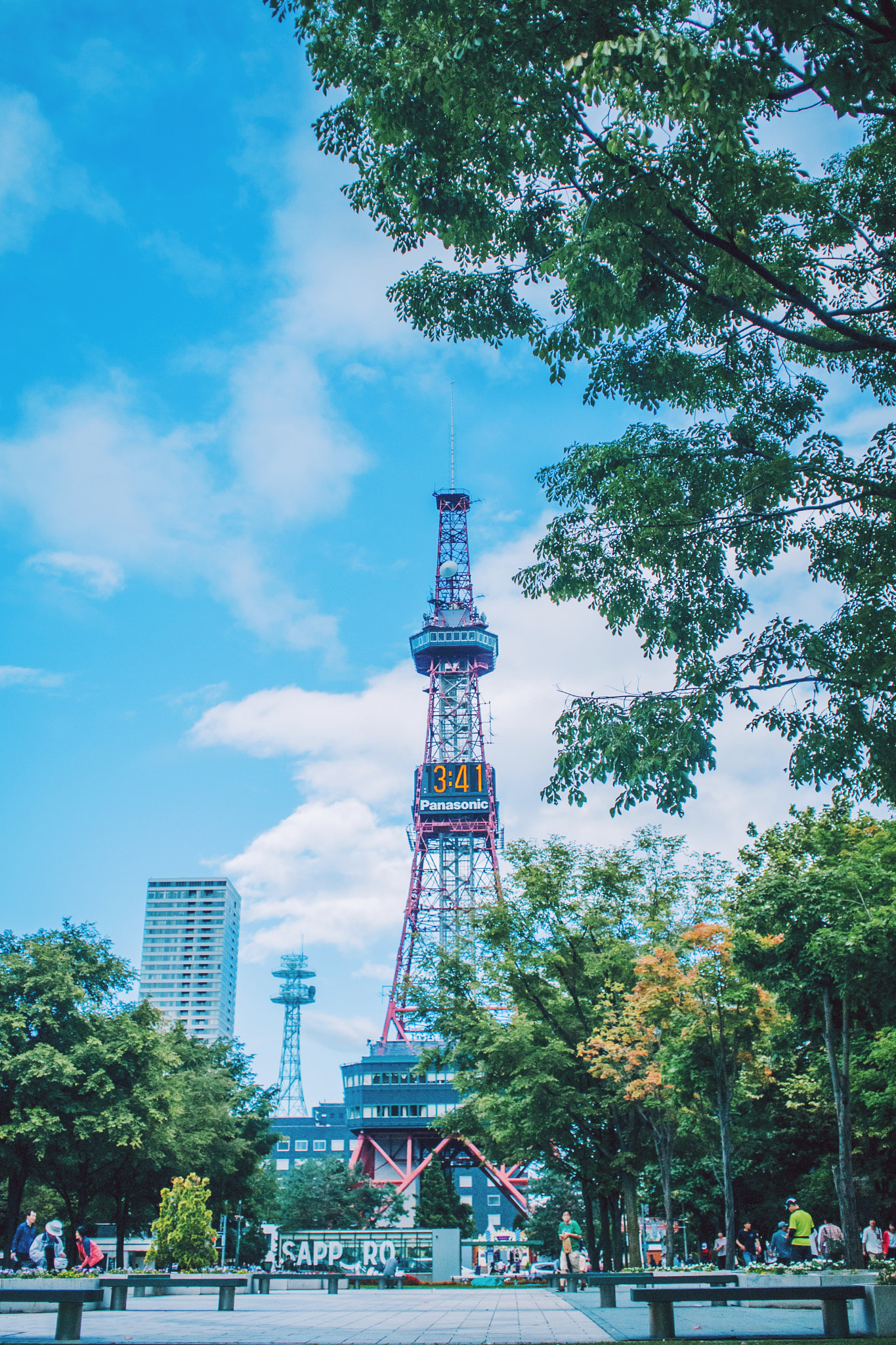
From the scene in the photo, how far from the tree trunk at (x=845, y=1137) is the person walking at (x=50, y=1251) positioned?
53.0ft

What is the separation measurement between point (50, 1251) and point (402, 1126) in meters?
61.2

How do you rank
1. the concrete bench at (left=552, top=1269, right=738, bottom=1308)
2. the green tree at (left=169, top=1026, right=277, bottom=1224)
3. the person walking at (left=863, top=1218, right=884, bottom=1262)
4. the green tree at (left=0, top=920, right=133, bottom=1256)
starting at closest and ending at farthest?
1. the concrete bench at (left=552, top=1269, right=738, bottom=1308)
2. the person walking at (left=863, top=1218, right=884, bottom=1262)
3. the green tree at (left=0, top=920, right=133, bottom=1256)
4. the green tree at (left=169, top=1026, right=277, bottom=1224)

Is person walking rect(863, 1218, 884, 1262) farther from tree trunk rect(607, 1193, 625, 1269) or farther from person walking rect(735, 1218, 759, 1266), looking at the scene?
person walking rect(735, 1218, 759, 1266)

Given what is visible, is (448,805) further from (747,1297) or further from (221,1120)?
(747,1297)

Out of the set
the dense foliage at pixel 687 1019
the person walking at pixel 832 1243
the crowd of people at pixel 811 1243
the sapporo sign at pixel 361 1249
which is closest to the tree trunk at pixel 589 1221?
the dense foliage at pixel 687 1019

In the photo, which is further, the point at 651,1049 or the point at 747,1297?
the point at 651,1049

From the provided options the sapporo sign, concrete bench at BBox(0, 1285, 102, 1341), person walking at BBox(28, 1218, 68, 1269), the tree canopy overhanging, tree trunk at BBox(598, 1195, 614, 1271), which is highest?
the tree canopy overhanging

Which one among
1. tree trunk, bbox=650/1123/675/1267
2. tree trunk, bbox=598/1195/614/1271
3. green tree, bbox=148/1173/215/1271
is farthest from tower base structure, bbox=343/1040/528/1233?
tree trunk, bbox=650/1123/675/1267

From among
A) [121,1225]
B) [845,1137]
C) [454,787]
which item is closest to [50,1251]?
[845,1137]

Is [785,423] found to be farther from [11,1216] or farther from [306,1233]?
[306,1233]

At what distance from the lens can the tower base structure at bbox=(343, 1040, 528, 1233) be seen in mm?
77625

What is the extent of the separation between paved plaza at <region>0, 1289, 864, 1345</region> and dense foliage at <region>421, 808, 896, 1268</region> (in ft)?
16.1

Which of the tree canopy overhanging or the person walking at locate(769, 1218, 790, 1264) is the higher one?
the tree canopy overhanging

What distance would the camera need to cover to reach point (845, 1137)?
62.8ft
